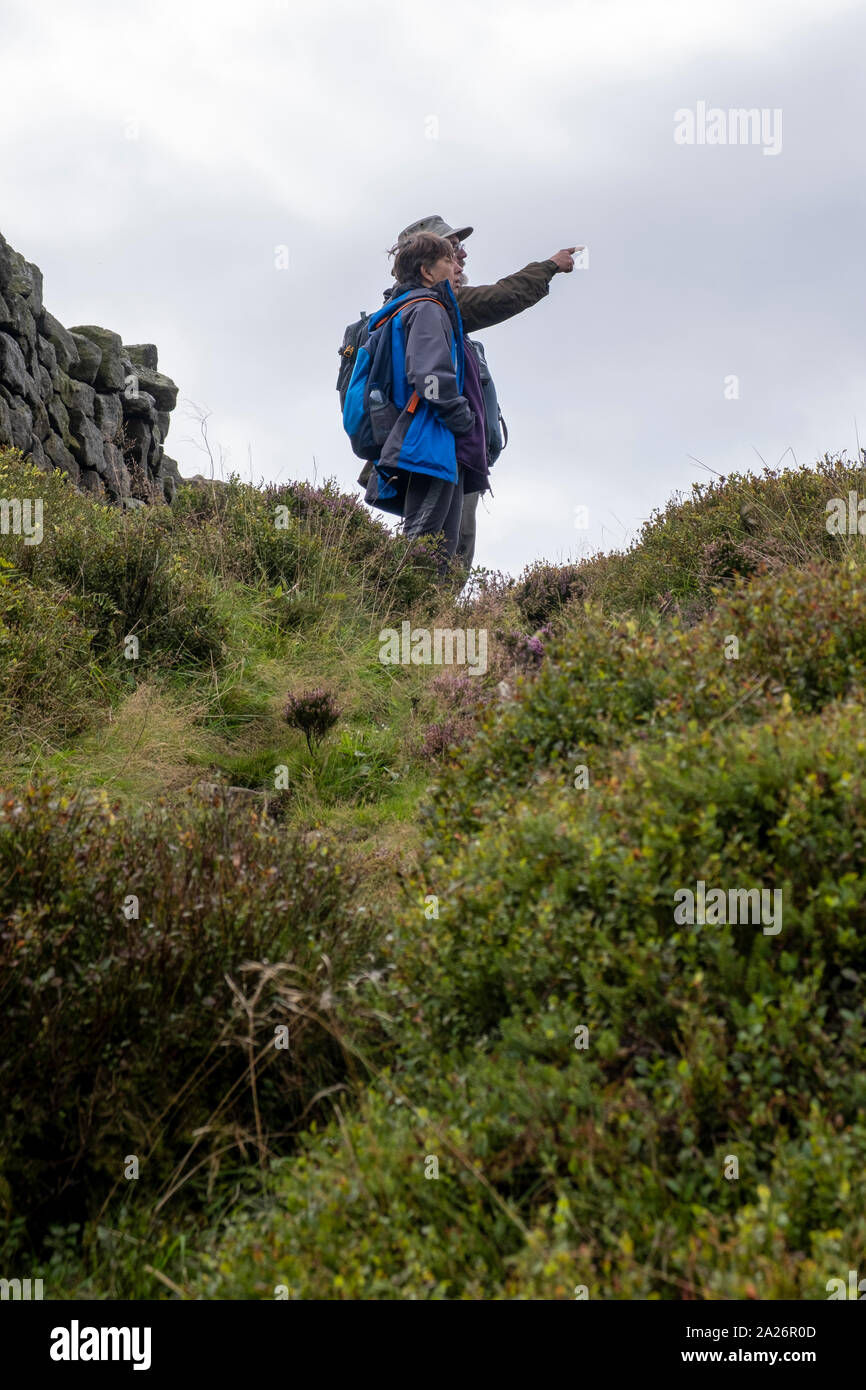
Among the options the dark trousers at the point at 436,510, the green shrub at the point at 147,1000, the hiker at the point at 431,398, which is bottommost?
the green shrub at the point at 147,1000

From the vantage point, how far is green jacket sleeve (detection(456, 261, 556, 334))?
8.88m

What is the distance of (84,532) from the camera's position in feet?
25.1

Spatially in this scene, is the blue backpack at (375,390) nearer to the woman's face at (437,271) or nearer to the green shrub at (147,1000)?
the woman's face at (437,271)

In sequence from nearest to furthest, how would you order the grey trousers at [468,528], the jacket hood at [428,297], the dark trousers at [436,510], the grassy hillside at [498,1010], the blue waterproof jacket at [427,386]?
the grassy hillside at [498,1010], the blue waterproof jacket at [427,386], the jacket hood at [428,297], the dark trousers at [436,510], the grey trousers at [468,528]

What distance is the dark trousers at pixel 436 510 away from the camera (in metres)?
9.07

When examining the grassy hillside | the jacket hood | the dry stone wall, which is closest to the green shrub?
the grassy hillside

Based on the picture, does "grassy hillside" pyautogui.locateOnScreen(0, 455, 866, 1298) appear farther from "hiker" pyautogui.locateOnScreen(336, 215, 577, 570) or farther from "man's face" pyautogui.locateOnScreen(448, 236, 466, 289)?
"man's face" pyautogui.locateOnScreen(448, 236, 466, 289)

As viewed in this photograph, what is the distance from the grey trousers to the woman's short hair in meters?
1.93

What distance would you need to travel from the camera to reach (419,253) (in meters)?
8.82

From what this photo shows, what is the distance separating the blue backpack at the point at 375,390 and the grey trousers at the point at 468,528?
4.06 ft

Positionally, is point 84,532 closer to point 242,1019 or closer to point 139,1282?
point 242,1019

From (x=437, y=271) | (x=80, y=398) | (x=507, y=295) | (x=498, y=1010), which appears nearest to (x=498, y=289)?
(x=507, y=295)

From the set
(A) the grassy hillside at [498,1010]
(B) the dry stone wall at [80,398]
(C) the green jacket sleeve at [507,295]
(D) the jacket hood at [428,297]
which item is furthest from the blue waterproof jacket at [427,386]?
(A) the grassy hillside at [498,1010]
